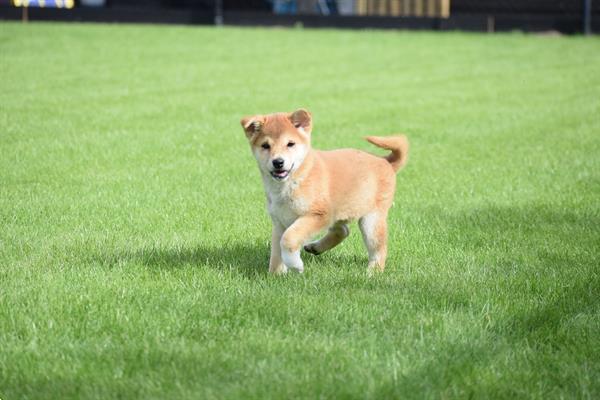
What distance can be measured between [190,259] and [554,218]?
2.97 m

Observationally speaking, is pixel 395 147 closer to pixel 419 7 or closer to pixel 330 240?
pixel 330 240

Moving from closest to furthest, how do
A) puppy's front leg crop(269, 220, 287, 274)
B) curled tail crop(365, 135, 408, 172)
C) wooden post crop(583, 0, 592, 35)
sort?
puppy's front leg crop(269, 220, 287, 274) → curled tail crop(365, 135, 408, 172) → wooden post crop(583, 0, 592, 35)

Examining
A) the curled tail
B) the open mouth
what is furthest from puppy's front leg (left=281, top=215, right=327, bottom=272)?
the curled tail

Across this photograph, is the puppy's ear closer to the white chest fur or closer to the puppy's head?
the puppy's head

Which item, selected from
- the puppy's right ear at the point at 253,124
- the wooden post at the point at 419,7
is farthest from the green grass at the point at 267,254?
the wooden post at the point at 419,7

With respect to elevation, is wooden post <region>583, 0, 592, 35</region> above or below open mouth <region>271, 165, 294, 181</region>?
above

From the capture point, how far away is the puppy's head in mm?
5094

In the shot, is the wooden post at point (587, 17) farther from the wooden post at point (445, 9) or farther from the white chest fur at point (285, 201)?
the white chest fur at point (285, 201)

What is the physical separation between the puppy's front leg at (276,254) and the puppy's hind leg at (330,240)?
516mm

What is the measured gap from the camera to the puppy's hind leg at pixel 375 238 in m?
5.48

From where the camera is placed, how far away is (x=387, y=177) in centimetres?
567

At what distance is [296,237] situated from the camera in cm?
507

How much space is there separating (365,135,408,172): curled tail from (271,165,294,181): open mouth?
73cm

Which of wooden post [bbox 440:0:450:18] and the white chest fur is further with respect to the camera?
wooden post [bbox 440:0:450:18]
